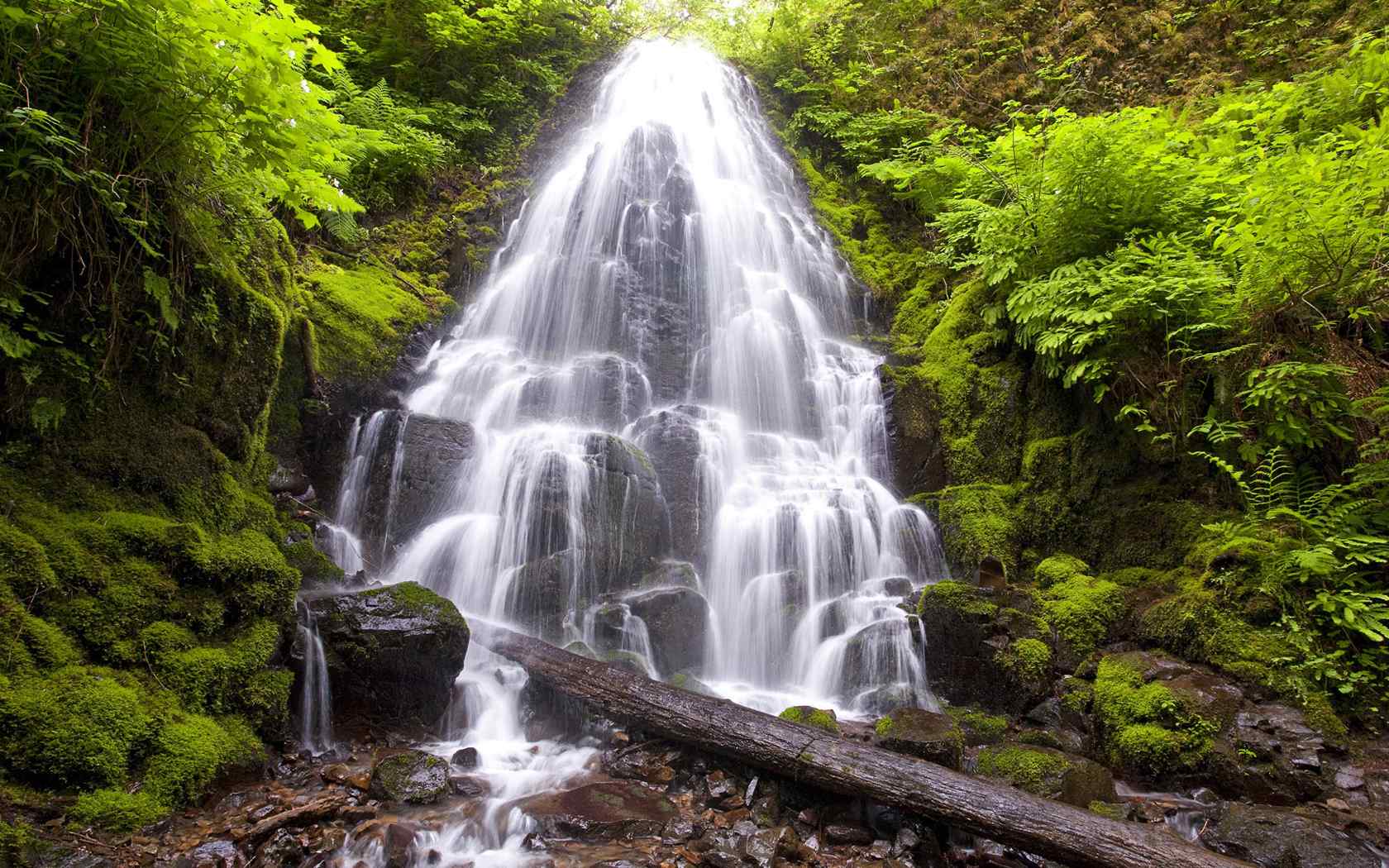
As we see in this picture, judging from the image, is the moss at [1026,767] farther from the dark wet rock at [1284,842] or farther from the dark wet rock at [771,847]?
the dark wet rock at [771,847]

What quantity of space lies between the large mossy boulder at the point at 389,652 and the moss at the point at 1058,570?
5746 mm

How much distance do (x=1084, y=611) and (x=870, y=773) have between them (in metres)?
3.22

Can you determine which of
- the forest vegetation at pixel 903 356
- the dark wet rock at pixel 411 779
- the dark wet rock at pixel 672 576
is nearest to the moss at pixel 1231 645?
the forest vegetation at pixel 903 356

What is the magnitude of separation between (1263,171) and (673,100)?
1394 centimetres

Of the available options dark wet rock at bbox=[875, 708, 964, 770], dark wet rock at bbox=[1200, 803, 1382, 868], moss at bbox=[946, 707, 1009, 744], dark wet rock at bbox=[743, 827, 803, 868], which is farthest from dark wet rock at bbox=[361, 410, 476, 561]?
dark wet rock at bbox=[1200, 803, 1382, 868]

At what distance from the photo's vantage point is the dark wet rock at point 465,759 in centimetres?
477

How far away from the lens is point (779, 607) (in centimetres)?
738

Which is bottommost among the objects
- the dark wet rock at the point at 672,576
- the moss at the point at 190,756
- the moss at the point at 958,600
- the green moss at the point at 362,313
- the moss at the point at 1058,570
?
the moss at the point at 190,756

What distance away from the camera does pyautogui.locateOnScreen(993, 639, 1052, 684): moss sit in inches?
225

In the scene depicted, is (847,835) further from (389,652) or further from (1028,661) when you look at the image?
(389,652)

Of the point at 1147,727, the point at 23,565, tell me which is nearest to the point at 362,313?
the point at 23,565

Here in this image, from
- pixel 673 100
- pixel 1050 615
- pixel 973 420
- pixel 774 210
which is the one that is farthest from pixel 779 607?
pixel 673 100

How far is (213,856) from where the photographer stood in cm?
325

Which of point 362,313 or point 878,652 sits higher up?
point 362,313
